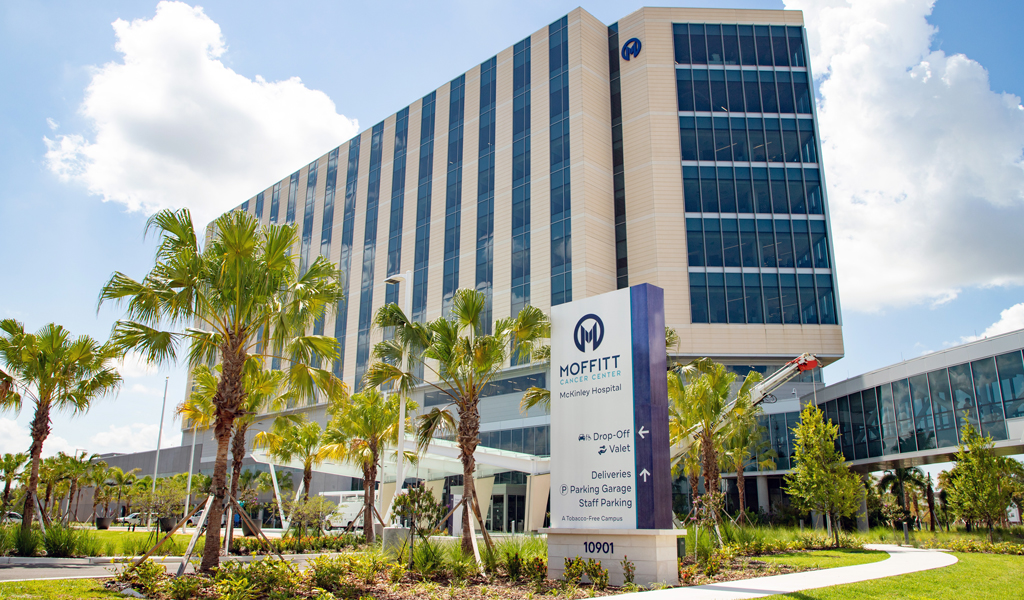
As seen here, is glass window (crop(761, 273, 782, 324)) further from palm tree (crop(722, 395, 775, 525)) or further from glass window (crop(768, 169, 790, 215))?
palm tree (crop(722, 395, 775, 525))

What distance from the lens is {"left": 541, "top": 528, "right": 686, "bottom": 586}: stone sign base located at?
14.2 m

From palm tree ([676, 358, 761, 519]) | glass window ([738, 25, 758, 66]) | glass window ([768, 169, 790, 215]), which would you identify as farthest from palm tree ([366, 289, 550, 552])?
glass window ([738, 25, 758, 66])

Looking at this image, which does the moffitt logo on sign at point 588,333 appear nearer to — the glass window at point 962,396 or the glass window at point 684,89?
the glass window at point 962,396

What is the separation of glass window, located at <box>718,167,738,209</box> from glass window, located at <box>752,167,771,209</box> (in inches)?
58.2

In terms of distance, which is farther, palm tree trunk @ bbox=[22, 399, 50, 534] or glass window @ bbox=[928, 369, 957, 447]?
glass window @ bbox=[928, 369, 957, 447]

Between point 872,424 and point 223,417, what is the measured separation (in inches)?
1230

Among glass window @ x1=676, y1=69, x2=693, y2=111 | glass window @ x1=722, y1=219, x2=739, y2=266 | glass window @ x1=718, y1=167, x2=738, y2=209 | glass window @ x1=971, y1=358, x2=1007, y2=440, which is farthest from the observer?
glass window @ x1=676, y1=69, x2=693, y2=111

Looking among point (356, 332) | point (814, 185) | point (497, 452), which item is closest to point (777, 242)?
point (814, 185)

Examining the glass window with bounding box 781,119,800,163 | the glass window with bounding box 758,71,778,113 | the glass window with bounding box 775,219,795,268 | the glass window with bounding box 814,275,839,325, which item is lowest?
the glass window with bounding box 814,275,839,325

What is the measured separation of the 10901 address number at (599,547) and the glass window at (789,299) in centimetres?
3215

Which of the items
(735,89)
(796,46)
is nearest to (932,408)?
(735,89)

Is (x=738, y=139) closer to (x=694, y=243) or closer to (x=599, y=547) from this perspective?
(x=694, y=243)

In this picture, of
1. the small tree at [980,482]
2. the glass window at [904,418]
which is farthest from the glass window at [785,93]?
the small tree at [980,482]

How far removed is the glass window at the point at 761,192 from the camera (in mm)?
45000
